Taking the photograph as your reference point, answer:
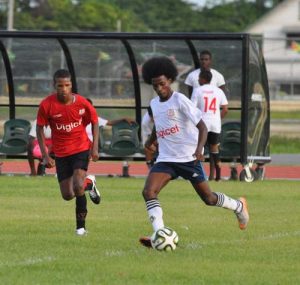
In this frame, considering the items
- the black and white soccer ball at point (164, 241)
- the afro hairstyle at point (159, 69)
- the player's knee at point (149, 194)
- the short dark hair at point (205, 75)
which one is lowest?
the black and white soccer ball at point (164, 241)

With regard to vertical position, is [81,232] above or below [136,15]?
above

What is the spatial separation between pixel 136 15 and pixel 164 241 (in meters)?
89.0

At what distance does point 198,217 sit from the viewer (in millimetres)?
16922

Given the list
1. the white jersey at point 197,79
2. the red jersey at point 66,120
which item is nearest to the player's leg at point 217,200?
the red jersey at point 66,120

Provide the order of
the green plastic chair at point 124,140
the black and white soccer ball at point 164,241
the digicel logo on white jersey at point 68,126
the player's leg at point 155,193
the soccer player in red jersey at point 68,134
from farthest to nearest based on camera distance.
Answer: the green plastic chair at point 124,140
the digicel logo on white jersey at point 68,126
the soccer player in red jersey at point 68,134
the player's leg at point 155,193
the black and white soccer ball at point 164,241

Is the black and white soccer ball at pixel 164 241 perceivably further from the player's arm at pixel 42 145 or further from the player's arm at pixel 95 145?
the player's arm at pixel 42 145

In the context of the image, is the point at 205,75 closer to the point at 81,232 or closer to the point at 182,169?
the point at 81,232

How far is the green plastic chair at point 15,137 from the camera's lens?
25812mm

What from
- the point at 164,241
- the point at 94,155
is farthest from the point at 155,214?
the point at 94,155

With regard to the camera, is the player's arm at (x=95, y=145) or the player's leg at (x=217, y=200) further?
the player's arm at (x=95, y=145)

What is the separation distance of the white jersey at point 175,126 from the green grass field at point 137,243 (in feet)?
3.12

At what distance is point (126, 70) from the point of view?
88.7 feet

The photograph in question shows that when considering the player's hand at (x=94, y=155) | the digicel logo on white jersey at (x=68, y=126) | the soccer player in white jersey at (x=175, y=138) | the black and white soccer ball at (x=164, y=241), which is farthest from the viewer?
the digicel logo on white jersey at (x=68, y=126)

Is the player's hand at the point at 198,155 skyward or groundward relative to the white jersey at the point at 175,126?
groundward
